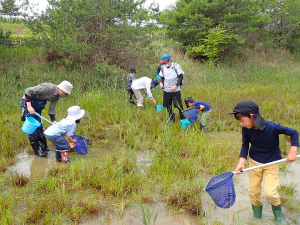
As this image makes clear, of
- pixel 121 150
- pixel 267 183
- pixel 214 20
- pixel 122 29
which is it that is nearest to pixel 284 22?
pixel 214 20

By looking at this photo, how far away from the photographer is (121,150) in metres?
5.52

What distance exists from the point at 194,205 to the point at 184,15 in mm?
13307

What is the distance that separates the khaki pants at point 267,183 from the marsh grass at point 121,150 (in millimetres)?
654

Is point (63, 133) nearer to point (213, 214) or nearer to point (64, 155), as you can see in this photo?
point (64, 155)

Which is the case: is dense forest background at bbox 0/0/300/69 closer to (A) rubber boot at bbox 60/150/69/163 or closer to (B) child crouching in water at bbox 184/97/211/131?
(B) child crouching in water at bbox 184/97/211/131

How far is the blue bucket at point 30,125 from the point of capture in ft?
16.4

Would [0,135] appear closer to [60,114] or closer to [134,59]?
[60,114]

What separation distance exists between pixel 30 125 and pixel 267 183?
3.81 meters

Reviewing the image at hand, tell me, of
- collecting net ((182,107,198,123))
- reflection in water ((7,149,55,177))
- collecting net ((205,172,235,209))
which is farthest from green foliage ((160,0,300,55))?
collecting net ((205,172,235,209))

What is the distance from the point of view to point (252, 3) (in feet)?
51.3

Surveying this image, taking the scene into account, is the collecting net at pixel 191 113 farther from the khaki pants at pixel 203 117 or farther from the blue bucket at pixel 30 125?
the blue bucket at pixel 30 125

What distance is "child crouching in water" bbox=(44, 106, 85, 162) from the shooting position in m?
4.82

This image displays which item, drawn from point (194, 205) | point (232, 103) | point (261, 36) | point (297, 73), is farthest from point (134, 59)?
point (261, 36)

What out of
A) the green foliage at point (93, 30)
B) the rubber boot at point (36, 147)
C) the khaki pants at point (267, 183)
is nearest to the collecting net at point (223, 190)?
the khaki pants at point (267, 183)
